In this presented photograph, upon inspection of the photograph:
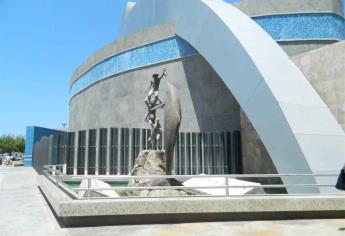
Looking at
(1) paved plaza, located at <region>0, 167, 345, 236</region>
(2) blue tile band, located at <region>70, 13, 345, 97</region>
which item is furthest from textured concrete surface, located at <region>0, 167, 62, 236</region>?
(2) blue tile band, located at <region>70, 13, 345, 97</region>

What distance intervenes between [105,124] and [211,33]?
13471 millimetres

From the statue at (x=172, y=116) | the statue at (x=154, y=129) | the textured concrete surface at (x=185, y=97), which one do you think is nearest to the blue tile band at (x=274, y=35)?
the textured concrete surface at (x=185, y=97)

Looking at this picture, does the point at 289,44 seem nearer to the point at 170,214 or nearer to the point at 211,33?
the point at 211,33

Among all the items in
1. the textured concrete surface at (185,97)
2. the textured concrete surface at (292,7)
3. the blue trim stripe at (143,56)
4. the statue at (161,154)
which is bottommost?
the statue at (161,154)

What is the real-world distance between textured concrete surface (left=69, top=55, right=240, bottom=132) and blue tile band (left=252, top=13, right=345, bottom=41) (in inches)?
192

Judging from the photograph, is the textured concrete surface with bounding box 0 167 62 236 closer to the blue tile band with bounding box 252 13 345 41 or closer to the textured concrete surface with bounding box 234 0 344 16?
the blue tile band with bounding box 252 13 345 41

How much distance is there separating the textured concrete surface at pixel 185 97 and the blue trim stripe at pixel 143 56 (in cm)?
50

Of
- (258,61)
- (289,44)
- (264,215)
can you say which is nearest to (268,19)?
(289,44)

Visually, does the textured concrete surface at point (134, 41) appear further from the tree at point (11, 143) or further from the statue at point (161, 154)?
the tree at point (11, 143)

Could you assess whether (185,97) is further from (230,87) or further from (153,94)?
(153,94)

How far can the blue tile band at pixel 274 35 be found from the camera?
71.6 ft

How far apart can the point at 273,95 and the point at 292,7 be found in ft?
38.5

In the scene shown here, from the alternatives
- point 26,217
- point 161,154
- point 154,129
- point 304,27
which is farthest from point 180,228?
point 304,27

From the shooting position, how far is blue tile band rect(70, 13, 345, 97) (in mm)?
21828
